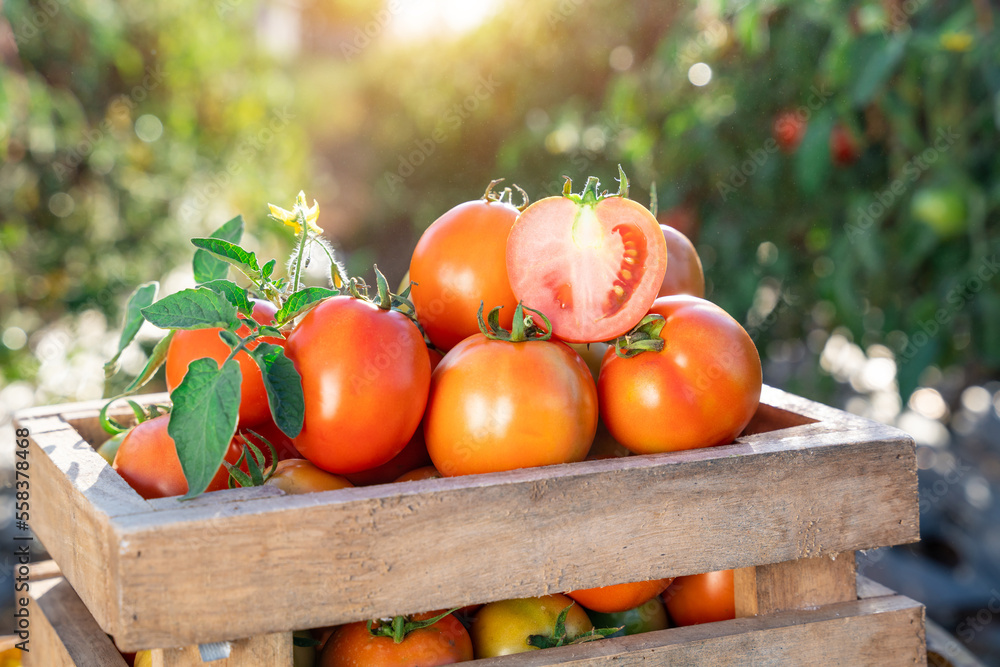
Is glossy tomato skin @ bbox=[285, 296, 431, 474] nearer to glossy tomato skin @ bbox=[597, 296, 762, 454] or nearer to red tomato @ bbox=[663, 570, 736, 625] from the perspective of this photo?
glossy tomato skin @ bbox=[597, 296, 762, 454]

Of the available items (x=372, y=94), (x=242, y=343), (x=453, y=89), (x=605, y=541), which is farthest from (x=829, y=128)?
(x=372, y=94)

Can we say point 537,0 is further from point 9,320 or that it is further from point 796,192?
point 9,320

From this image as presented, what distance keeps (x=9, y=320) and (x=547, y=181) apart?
166cm

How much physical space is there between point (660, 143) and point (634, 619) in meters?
1.64

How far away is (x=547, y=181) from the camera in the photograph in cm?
283

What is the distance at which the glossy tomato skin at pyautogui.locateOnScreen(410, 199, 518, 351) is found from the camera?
30.0 inches

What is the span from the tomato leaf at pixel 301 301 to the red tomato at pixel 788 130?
143cm

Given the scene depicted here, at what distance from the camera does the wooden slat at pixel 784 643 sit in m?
0.66

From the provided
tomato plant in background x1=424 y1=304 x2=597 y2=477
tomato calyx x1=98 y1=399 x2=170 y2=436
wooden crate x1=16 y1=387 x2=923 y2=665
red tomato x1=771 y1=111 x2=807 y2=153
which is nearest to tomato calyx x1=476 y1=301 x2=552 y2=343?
tomato plant in background x1=424 y1=304 x2=597 y2=477

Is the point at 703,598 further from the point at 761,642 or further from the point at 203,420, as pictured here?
the point at 203,420

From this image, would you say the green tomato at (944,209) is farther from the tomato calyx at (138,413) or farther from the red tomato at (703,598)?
the tomato calyx at (138,413)

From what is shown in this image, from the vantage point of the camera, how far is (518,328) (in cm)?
69

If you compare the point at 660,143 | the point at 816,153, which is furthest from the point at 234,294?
the point at 660,143

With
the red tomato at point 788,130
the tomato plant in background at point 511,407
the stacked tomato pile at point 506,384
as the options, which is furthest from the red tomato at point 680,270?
the red tomato at point 788,130
